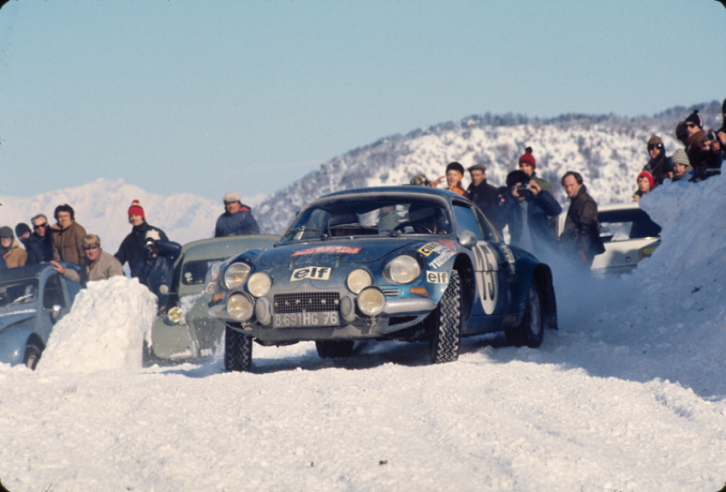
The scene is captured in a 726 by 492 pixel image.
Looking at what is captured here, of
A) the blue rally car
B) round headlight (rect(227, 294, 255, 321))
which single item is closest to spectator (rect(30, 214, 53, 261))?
the blue rally car

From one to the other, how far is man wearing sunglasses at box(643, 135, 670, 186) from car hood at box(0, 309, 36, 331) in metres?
9.59

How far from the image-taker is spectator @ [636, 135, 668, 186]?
41.1 ft

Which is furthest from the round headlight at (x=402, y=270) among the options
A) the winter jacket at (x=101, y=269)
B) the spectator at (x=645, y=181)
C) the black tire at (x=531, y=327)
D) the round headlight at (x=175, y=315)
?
the spectator at (x=645, y=181)

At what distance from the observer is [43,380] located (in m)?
6.53

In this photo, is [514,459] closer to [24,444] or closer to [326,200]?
[24,444]

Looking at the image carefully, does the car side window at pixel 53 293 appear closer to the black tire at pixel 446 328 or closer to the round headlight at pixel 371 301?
the round headlight at pixel 371 301

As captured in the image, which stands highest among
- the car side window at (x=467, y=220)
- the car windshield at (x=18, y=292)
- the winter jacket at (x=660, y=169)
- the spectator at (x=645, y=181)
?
the winter jacket at (x=660, y=169)

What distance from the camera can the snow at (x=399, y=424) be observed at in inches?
131

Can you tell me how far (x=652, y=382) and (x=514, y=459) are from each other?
2.20m

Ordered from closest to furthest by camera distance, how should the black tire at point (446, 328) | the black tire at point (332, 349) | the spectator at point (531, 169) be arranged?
the black tire at point (446, 328) < the black tire at point (332, 349) < the spectator at point (531, 169)

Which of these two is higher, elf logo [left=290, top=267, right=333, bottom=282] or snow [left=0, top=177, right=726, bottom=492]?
elf logo [left=290, top=267, right=333, bottom=282]

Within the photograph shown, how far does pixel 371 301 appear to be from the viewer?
5738 mm

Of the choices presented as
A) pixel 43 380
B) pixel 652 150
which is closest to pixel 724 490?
pixel 43 380

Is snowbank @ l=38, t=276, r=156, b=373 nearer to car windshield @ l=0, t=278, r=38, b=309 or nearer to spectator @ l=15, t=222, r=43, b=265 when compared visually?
car windshield @ l=0, t=278, r=38, b=309
